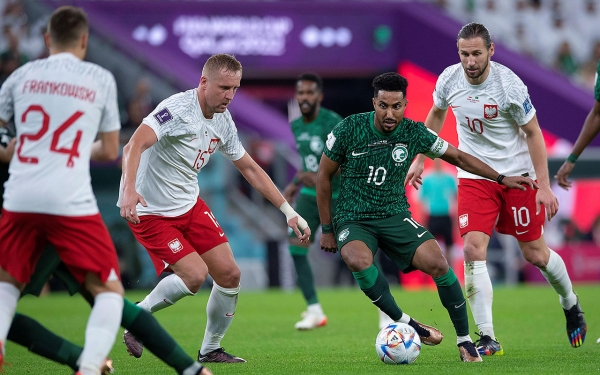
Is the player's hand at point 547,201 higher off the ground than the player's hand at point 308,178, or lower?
higher

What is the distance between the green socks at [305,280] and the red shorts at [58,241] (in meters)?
5.30

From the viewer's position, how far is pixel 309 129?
396 inches

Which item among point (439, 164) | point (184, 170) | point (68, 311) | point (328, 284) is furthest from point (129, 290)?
point (184, 170)

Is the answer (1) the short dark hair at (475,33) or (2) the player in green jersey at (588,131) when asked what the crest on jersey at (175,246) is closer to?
(1) the short dark hair at (475,33)

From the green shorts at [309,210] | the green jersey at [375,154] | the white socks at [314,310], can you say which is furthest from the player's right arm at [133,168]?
the white socks at [314,310]

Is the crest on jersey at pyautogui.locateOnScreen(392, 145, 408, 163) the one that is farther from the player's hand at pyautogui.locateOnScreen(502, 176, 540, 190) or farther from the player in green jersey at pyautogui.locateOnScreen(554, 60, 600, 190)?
the player in green jersey at pyautogui.locateOnScreen(554, 60, 600, 190)

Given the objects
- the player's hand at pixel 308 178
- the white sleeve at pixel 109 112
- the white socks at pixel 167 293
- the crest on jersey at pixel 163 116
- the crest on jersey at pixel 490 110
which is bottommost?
the player's hand at pixel 308 178

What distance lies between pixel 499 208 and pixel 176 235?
2.78m

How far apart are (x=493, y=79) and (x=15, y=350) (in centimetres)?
511

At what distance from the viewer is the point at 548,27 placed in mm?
25156

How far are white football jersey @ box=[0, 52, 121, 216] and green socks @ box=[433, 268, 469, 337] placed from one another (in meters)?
2.96

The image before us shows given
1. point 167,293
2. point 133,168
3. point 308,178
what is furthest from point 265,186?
point 308,178

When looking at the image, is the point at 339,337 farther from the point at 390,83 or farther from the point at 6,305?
the point at 6,305

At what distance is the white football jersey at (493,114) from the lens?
23.9ft
